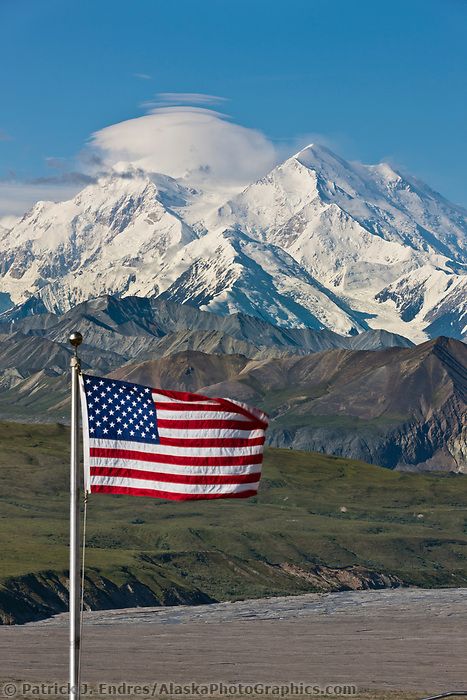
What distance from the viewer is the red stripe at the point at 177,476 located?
42188 mm

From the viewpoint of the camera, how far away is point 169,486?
4303 cm

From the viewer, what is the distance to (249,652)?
479 feet

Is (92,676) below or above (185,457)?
below

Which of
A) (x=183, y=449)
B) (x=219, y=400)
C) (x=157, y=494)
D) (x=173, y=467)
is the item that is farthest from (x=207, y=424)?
(x=157, y=494)

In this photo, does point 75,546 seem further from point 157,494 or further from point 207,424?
point 207,424

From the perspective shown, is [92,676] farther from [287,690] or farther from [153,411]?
[153,411]

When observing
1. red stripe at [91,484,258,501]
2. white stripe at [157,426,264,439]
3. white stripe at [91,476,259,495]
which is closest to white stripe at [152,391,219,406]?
white stripe at [157,426,264,439]

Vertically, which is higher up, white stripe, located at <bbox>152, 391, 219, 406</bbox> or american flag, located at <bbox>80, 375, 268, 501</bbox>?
white stripe, located at <bbox>152, 391, 219, 406</bbox>

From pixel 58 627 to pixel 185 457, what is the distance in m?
141

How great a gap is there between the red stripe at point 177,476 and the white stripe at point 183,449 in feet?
2.12

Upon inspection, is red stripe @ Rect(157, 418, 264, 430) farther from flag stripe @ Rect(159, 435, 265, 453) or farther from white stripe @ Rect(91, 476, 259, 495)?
white stripe @ Rect(91, 476, 259, 495)

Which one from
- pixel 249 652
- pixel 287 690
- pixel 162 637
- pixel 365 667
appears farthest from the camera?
pixel 162 637


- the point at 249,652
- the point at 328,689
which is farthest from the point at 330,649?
the point at 328,689

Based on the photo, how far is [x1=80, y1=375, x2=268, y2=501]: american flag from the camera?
41969mm
